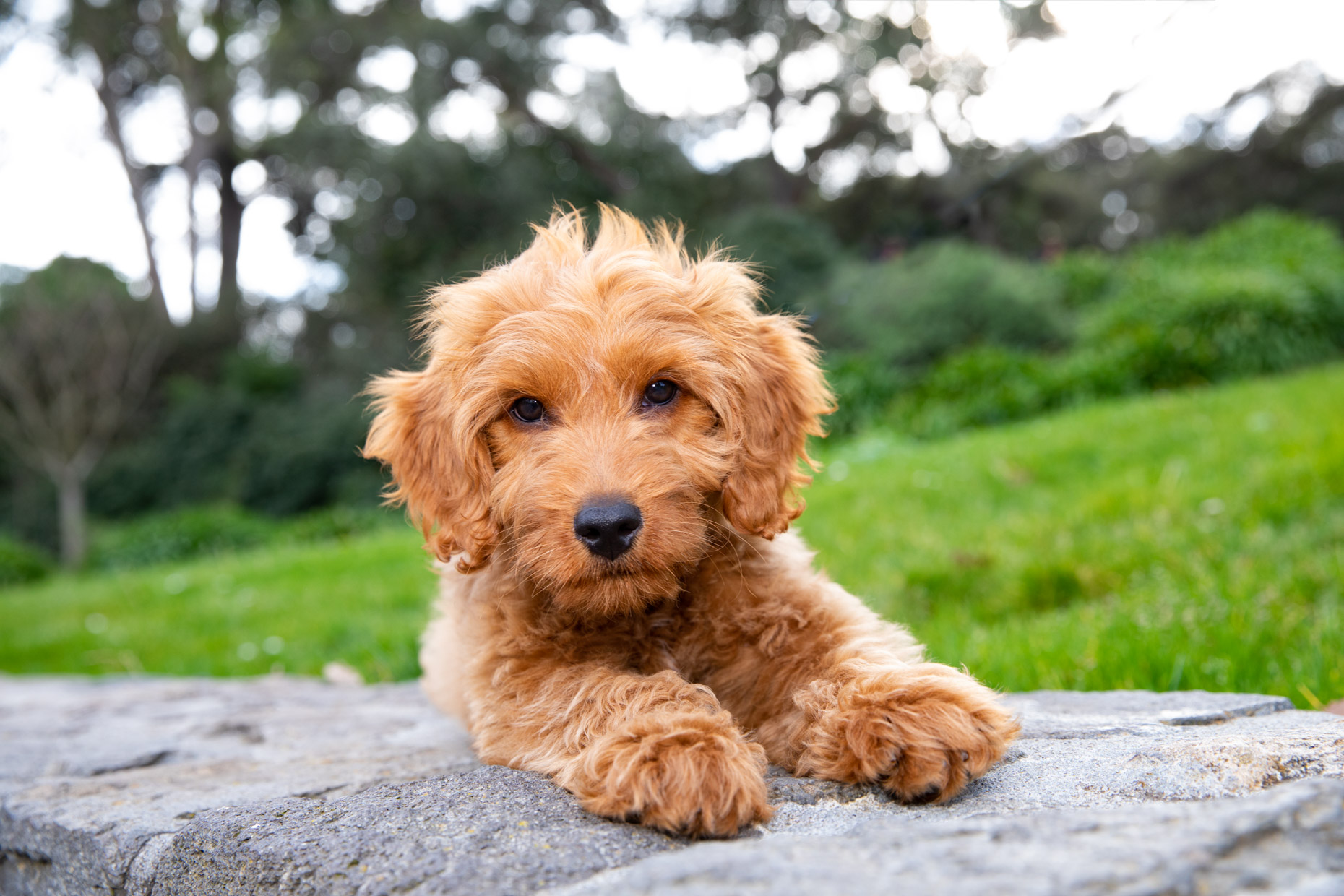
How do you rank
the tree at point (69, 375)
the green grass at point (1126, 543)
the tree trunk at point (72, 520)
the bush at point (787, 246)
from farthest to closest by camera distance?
the tree at point (69, 375) < the tree trunk at point (72, 520) < the bush at point (787, 246) < the green grass at point (1126, 543)

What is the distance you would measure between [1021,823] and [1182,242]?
20261 mm

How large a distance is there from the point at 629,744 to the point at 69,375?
840 inches

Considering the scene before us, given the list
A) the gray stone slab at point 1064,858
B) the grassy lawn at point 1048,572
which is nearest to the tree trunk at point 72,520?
the grassy lawn at point 1048,572

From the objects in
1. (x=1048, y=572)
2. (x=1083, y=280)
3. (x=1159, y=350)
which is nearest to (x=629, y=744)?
(x=1048, y=572)

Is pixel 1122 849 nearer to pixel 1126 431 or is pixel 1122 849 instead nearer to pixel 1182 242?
pixel 1126 431

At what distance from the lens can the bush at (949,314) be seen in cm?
1530

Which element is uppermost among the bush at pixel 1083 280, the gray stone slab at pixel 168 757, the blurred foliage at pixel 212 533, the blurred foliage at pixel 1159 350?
the bush at pixel 1083 280

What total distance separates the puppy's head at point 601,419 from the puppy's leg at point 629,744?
23cm

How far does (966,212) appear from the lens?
59.7 feet

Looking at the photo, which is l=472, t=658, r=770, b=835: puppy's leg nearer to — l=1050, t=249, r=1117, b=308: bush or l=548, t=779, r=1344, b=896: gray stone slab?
l=548, t=779, r=1344, b=896: gray stone slab

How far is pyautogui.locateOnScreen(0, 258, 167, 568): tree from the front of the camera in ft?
62.1

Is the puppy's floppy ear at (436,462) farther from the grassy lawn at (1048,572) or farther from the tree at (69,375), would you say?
the tree at (69,375)

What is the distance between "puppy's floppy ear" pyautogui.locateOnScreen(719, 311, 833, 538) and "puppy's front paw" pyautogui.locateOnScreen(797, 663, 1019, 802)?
62 cm

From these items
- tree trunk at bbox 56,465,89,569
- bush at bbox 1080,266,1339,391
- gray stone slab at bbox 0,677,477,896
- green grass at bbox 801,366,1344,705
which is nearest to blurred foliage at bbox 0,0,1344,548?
bush at bbox 1080,266,1339,391
